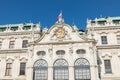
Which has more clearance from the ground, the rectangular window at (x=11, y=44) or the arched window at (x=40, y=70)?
the rectangular window at (x=11, y=44)

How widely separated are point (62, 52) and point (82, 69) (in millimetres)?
4908

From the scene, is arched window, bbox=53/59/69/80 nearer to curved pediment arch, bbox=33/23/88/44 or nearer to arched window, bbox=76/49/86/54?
arched window, bbox=76/49/86/54

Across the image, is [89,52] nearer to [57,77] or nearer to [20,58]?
[57,77]

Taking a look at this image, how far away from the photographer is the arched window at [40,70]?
3640cm

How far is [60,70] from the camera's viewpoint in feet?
119

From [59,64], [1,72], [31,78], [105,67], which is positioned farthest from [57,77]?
[1,72]

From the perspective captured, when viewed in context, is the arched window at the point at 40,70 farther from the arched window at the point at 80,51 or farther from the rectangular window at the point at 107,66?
the rectangular window at the point at 107,66

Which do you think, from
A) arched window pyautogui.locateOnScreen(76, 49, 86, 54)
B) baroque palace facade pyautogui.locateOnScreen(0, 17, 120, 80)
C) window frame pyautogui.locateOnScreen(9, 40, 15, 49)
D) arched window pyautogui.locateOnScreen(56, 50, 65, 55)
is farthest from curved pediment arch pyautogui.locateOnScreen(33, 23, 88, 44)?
window frame pyautogui.locateOnScreen(9, 40, 15, 49)

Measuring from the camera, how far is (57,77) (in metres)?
36.0

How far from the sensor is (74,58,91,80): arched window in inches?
1393

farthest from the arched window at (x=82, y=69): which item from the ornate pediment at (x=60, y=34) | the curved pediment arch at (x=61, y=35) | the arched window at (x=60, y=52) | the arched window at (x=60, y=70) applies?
the ornate pediment at (x=60, y=34)

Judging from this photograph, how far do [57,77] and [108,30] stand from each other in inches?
582

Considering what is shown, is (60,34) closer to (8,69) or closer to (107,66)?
(107,66)

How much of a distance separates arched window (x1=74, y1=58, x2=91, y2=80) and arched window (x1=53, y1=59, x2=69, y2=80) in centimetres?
179
